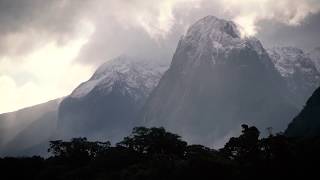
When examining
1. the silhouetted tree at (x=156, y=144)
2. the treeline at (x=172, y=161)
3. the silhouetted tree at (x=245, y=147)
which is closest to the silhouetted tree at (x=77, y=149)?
the treeline at (x=172, y=161)

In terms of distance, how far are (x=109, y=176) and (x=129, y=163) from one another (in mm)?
20095

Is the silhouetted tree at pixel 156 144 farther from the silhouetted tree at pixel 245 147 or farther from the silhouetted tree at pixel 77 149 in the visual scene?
the silhouetted tree at pixel 245 147

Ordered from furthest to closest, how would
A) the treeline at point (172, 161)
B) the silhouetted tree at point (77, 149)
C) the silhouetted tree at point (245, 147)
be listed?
the silhouetted tree at point (77, 149) < the silhouetted tree at point (245, 147) < the treeline at point (172, 161)

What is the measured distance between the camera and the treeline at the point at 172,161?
5030 inches

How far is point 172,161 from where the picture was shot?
146 m

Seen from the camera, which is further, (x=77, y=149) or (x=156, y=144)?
(x=77, y=149)

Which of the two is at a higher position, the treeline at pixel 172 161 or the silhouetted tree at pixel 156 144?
the silhouetted tree at pixel 156 144

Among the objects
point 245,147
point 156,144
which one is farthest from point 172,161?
point 156,144

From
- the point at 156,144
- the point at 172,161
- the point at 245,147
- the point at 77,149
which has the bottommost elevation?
the point at 172,161

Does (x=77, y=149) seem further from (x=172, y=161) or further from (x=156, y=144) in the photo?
(x=172, y=161)

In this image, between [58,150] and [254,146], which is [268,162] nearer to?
[254,146]

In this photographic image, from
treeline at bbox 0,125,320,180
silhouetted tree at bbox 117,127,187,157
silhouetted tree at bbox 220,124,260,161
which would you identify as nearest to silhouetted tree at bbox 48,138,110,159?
treeline at bbox 0,125,320,180

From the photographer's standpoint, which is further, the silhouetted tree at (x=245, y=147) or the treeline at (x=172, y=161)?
the silhouetted tree at (x=245, y=147)

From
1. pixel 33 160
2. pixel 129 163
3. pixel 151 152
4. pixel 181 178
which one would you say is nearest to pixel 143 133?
pixel 151 152
